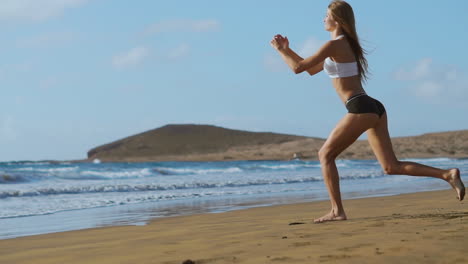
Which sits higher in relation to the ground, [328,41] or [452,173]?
[328,41]

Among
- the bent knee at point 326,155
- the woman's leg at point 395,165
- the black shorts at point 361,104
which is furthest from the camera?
the bent knee at point 326,155

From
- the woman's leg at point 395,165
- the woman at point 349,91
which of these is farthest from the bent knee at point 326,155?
the woman's leg at point 395,165

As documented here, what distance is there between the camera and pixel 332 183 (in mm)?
5355

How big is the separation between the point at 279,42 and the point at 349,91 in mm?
690

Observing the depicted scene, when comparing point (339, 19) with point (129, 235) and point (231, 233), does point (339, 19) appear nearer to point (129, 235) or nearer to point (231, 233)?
point (231, 233)

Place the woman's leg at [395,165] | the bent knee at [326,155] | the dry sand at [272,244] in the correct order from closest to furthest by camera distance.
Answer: the dry sand at [272,244] → the woman's leg at [395,165] → the bent knee at [326,155]

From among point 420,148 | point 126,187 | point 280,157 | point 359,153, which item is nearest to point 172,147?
point 280,157

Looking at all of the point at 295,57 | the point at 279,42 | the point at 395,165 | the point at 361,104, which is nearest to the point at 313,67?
the point at 295,57

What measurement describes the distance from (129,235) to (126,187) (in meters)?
10.6

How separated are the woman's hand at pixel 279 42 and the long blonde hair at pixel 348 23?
436 mm

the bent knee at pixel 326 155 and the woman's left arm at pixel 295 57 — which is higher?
the woman's left arm at pixel 295 57

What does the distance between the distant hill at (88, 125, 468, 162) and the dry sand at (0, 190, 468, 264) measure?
45773 millimetres

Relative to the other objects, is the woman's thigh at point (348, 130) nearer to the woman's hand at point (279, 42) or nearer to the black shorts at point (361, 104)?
the black shorts at point (361, 104)

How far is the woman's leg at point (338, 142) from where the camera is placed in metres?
5.00
